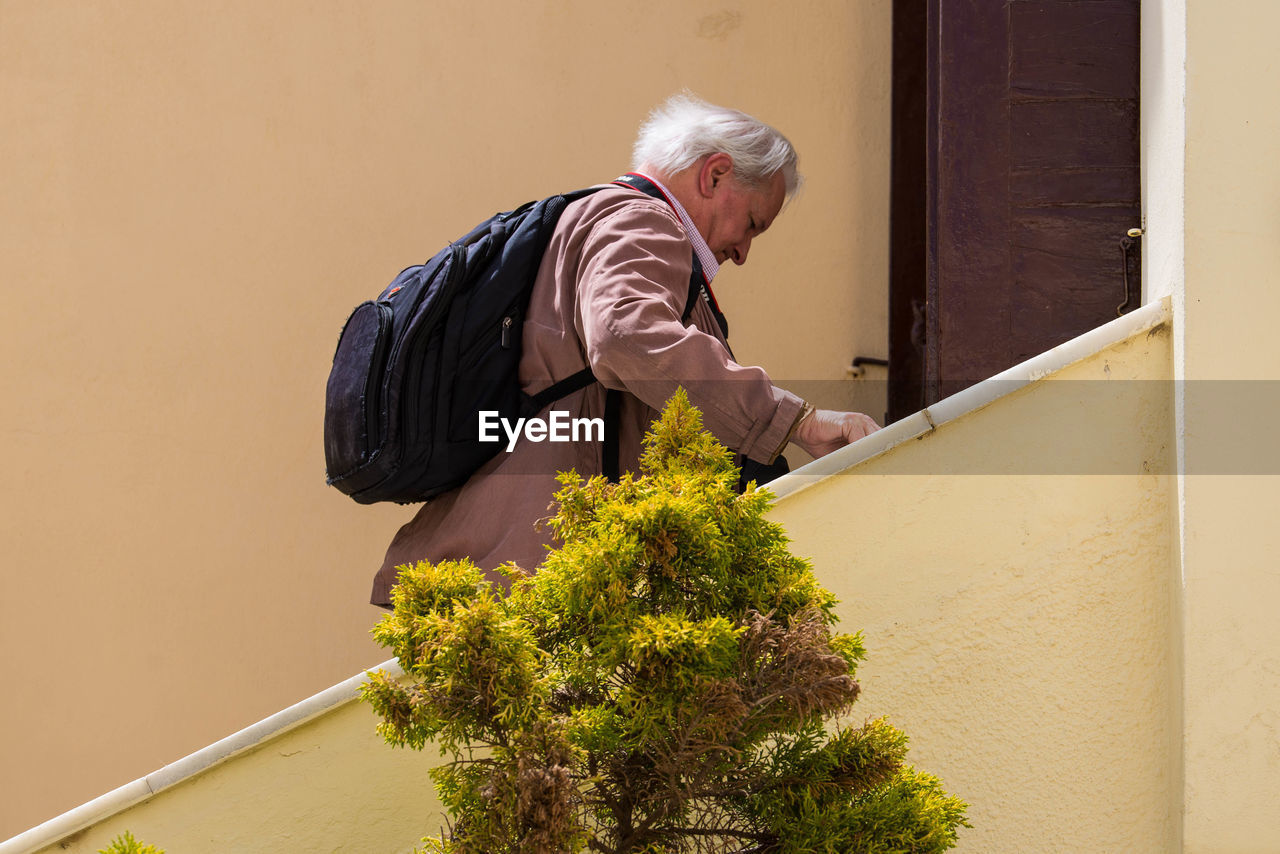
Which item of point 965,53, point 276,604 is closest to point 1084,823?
point 965,53

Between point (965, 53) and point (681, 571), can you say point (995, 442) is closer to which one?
point (681, 571)

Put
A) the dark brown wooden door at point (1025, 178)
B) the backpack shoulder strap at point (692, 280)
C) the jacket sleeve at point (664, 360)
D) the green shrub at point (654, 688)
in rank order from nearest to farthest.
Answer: the green shrub at point (654, 688) → the jacket sleeve at point (664, 360) → the backpack shoulder strap at point (692, 280) → the dark brown wooden door at point (1025, 178)

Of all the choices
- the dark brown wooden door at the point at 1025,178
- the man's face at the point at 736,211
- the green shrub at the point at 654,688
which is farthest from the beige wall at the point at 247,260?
the green shrub at the point at 654,688

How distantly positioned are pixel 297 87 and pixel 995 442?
2.63m

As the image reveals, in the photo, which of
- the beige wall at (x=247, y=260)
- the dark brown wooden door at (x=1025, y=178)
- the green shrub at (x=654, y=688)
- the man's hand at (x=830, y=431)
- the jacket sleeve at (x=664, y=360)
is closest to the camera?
the green shrub at (x=654, y=688)

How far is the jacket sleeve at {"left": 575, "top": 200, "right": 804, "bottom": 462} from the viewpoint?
195cm

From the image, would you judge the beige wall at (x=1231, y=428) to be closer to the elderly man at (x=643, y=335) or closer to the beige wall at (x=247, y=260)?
the elderly man at (x=643, y=335)

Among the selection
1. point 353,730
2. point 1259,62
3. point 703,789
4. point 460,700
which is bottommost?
point 353,730

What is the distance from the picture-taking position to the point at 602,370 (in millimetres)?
2008

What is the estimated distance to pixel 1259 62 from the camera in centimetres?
209

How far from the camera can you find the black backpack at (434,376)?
7.01 ft

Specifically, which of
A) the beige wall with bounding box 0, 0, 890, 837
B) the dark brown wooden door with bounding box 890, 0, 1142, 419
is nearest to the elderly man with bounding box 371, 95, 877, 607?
the dark brown wooden door with bounding box 890, 0, 1142, 419

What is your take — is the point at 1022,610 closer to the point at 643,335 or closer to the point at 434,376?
the point at 643,335

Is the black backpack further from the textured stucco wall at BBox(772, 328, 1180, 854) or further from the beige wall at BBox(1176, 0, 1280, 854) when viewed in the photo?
the beige wall at BBox(1176, 0, 1280, 854)
